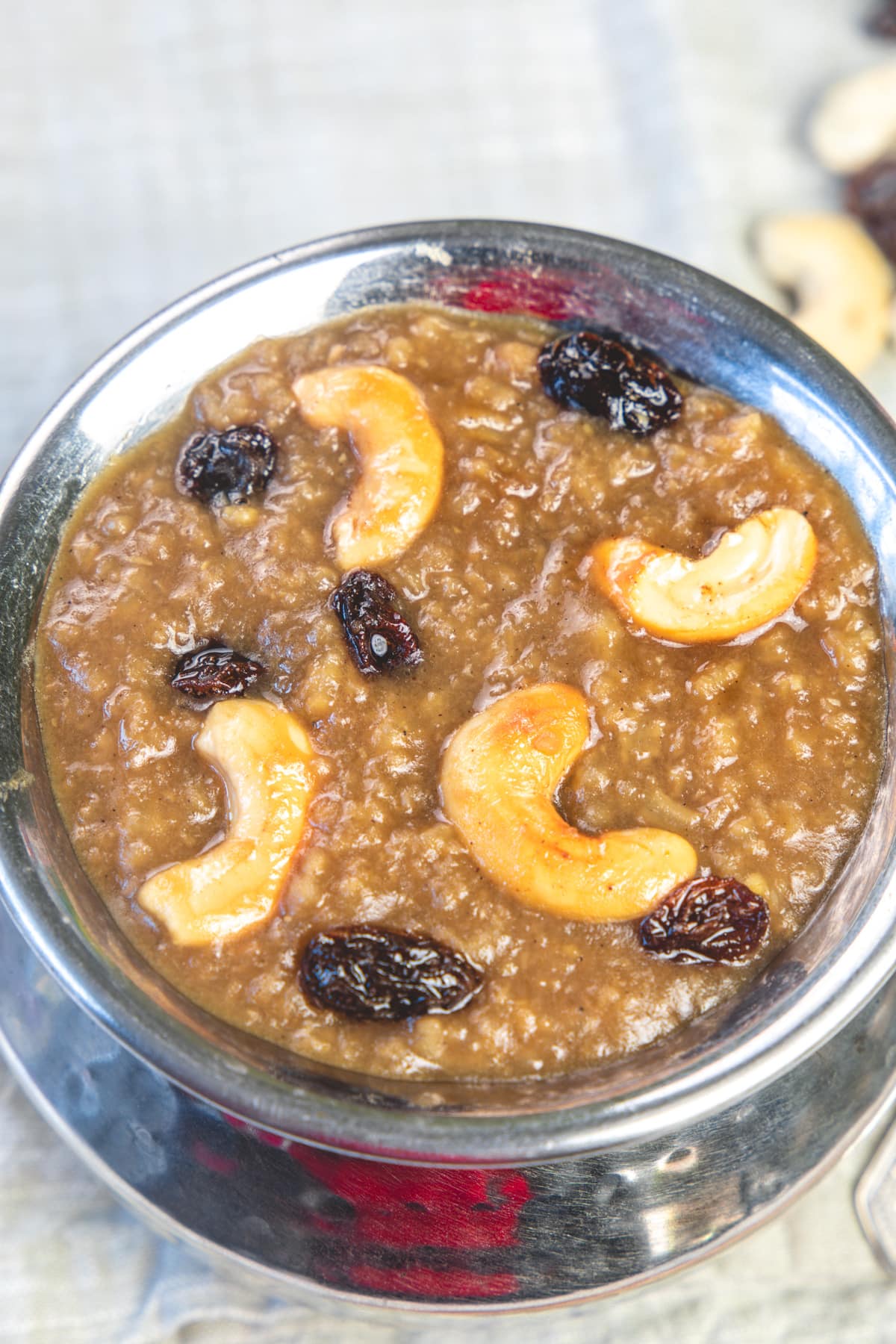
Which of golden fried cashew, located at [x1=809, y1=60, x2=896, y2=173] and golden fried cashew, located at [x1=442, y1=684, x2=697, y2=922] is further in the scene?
golden fried cashew, located at [x1=809, y1=60, x2=896, y2=173]

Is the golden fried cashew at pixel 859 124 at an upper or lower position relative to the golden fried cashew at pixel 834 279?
upper

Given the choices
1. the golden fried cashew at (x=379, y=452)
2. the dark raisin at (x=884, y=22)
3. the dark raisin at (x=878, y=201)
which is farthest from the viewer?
the dark raisin at (x=884, y=22)

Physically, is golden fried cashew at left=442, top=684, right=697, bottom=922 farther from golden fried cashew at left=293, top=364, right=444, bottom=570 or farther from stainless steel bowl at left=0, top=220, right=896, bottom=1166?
golden fried cashew at left=293, top=364, right=444, bottom=570

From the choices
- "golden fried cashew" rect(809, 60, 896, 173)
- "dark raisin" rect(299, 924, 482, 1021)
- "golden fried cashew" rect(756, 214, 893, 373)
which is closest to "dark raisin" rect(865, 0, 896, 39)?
"golden fried cashew" rect(809, 60, 896, 173)

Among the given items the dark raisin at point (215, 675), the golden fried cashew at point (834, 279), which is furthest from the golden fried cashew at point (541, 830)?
the golden fried cashew at point (834, 279)

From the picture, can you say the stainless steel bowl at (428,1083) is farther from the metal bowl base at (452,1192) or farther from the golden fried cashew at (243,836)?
the metal bowl base at (452,1192)

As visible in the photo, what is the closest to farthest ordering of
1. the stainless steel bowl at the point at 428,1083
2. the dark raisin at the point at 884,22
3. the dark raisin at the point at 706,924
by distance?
the stainless steel bowl at the point at 428,1083 < the dark raisin at the point at 706,924 < the dark raisin at the point at 884,22

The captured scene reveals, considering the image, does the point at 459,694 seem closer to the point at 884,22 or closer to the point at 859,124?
the point at 859,124

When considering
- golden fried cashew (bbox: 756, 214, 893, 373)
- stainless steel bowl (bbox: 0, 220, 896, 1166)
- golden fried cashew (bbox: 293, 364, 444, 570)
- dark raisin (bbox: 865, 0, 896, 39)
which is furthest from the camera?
dark raisin (bbox: 865, 0, 896, 39)
